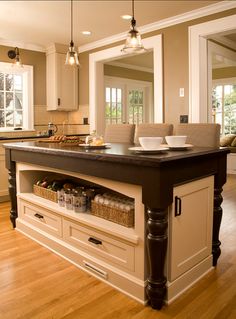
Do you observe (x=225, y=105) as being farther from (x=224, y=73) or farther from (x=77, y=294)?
(x=77, y=294)

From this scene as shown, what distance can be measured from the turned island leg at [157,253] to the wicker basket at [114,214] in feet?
0.70

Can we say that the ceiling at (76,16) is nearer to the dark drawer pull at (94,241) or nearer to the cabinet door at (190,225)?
the cabinet door at (190,225)

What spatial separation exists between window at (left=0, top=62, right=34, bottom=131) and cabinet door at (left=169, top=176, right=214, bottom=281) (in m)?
4.00

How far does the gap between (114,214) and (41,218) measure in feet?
3.22

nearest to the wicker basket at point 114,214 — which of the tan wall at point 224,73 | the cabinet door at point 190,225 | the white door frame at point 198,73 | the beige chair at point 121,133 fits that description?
the cabinet door at point 190,225

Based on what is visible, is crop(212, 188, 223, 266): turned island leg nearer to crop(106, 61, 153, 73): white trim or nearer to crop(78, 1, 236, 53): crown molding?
crop(78, 1, 236, 53): crown molding

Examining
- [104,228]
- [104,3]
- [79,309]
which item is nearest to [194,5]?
[104,3]

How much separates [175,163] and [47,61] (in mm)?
4413

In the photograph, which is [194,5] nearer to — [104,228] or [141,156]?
[141,156]

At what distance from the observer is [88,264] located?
2227 millimetres

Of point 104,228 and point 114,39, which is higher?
point 114,39

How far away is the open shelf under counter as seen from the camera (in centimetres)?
190

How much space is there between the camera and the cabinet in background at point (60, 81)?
5.28m

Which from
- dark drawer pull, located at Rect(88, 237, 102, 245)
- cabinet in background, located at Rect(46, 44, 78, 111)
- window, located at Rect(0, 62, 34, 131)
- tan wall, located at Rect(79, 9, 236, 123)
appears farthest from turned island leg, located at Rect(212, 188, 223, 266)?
window, located at Rect(0, 62, 34, 131)
